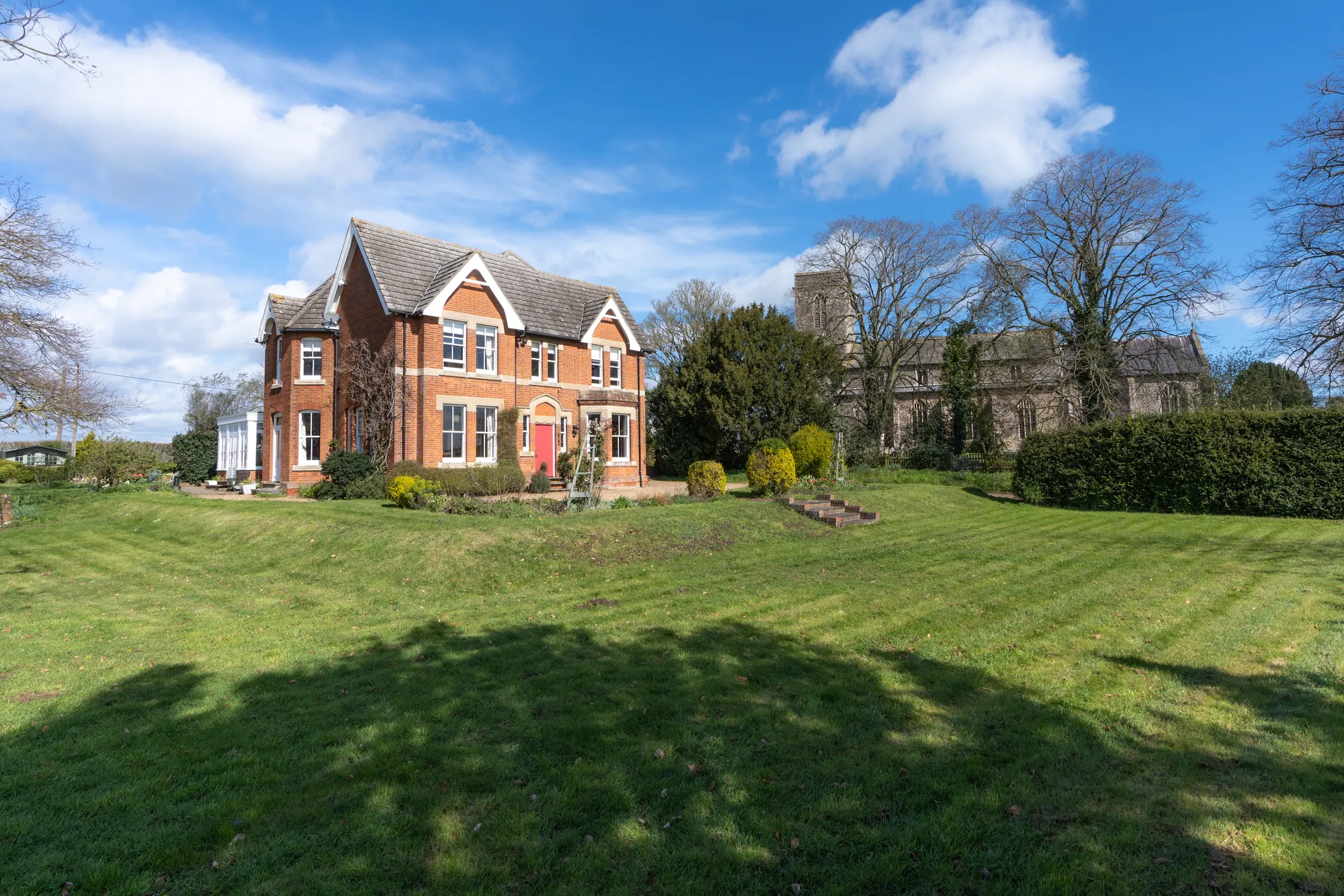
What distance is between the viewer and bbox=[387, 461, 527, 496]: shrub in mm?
22344

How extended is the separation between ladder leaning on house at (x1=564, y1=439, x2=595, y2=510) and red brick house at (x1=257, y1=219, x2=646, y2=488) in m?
2.84

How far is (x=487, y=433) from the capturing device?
26.4 meters

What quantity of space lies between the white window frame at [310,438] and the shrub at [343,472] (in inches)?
194

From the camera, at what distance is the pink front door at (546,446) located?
2797cm

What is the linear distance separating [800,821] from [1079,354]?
36.7 m

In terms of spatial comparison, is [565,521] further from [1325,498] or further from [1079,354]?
[1079,354]

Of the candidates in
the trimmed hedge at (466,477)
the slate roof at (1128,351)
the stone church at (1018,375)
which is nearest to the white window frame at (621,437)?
the trimmed hedge at (466,477)

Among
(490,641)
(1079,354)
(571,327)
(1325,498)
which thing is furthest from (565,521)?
(1079,354)

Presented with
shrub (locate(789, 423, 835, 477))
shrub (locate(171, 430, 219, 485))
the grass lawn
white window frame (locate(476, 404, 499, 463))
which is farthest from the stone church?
shrub (locate(171, 430, 219, 485))

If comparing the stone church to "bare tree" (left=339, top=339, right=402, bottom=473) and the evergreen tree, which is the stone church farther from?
"bare tree" (left=339, top=339, right=402, bottom=473)

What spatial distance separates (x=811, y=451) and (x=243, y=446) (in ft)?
89.7

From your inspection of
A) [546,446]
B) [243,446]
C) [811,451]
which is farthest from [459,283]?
[811,451]

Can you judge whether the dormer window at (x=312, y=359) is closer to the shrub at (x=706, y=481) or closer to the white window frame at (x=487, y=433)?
the white window frame at (x=487, y=433)

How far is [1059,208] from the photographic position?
34.3m
